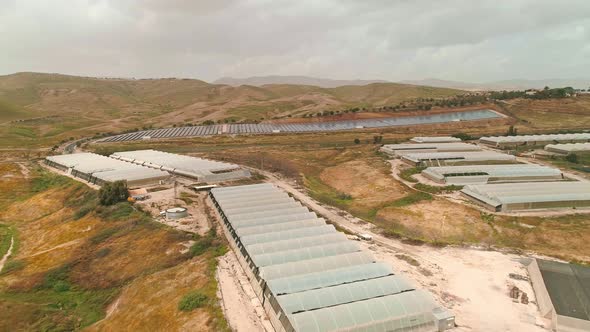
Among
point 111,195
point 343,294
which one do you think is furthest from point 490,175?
point 111,195

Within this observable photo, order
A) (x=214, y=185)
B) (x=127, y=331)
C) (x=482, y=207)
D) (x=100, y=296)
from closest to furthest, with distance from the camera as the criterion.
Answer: (x=127, y=331) → (x=100, y=296) → (x=482, y=207) → (x=214, y=185)

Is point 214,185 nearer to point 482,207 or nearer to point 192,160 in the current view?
point 192,160

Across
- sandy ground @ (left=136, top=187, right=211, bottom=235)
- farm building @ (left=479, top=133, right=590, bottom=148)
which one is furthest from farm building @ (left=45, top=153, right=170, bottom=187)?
farm building @ (left=479, top=133, right=590, bottom=148)

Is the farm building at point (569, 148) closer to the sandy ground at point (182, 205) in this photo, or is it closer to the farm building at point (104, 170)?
the sandy ground at point (182, 205)

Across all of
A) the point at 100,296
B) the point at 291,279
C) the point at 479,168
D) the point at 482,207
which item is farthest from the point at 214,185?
the point at 479,168

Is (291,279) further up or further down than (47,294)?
further up

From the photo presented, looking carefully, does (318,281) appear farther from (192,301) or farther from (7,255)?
(7,255)

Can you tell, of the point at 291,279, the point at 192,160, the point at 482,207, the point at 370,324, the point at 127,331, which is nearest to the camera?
the point at 370,324
